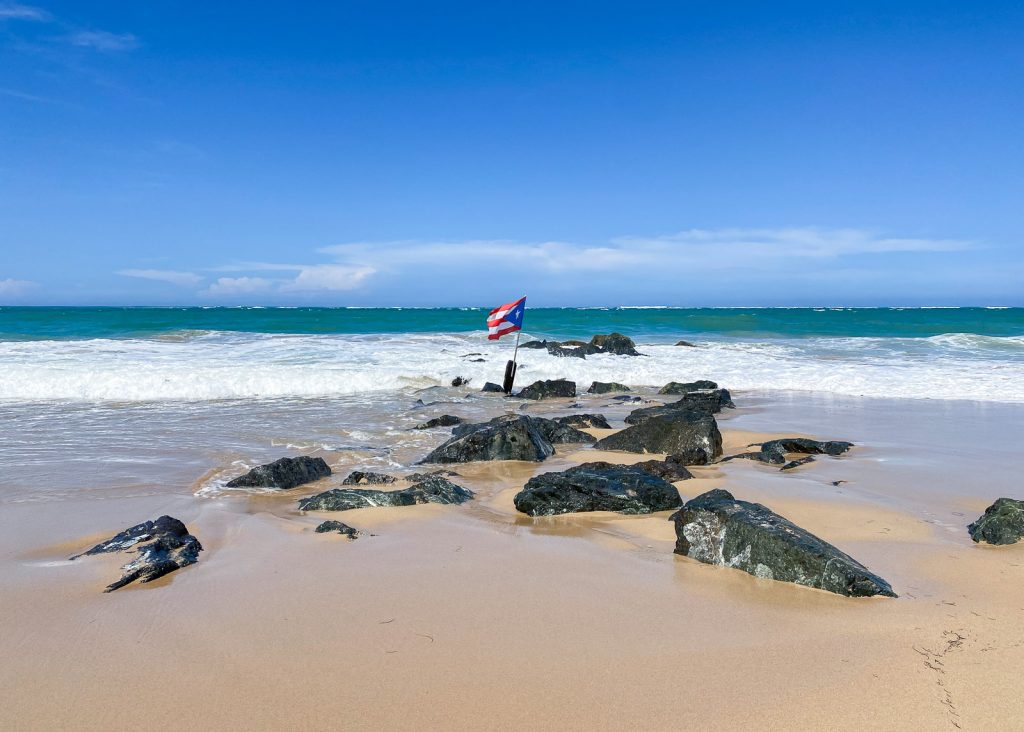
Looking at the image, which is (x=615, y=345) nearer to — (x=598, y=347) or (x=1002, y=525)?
(x=598, y=347)

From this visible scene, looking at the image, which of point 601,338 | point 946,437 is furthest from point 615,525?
point 601,338

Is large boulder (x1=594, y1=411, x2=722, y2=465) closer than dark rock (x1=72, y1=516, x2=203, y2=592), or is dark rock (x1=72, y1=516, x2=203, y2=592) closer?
dark rock (x1=72, y1=516, x2=203, y2=592)

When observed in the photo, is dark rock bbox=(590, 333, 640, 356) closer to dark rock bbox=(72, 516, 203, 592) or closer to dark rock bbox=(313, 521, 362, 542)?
dark rock bbox=(313, 521, 362, 542)

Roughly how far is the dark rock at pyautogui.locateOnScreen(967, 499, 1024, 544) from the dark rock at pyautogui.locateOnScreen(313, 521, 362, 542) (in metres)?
4.37

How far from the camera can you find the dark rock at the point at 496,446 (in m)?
7.77

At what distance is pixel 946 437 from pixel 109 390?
50.5ft

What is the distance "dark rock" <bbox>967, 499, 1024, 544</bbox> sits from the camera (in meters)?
4.45

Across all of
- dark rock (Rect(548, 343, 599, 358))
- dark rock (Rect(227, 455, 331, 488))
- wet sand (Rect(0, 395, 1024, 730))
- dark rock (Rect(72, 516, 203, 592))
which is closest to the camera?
wet sand (Rect(0, 395, 1024, 730))

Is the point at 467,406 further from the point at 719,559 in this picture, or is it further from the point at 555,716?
the point at 555,716

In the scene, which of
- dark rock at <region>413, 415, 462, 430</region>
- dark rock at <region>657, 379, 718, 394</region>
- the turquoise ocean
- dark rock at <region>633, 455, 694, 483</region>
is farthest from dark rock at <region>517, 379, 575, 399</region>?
dark rock at <region>633, 455, 694, 483</region>

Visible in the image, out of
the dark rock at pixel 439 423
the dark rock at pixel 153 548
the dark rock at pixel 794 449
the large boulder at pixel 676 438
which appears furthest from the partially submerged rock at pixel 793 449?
the dark rock at pixel 153 548

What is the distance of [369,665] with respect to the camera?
281cm

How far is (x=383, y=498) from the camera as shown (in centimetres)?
558

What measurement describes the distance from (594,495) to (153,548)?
127 inches
